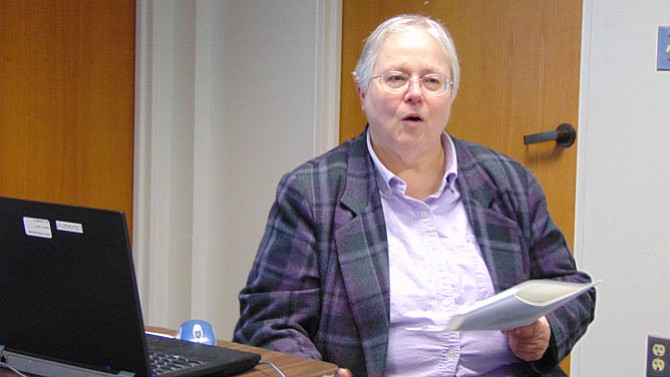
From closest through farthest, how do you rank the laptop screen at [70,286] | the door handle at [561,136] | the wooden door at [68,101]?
the laptop screen at [70,286]
the door handle at [561,136]
the wooden door at [68,101]

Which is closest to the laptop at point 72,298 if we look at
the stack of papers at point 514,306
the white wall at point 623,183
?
the stack of papers at point 514,306

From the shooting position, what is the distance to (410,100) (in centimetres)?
171

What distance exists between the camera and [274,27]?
125 inches

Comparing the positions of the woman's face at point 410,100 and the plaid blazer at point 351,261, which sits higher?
the woman's face at point 410,100

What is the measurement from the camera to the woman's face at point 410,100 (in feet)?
5.64

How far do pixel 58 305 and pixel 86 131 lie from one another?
2.00m

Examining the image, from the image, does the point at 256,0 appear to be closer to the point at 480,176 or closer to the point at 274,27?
the point at 274,27

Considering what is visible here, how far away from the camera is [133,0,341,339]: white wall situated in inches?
122

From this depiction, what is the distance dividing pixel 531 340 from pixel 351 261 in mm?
348

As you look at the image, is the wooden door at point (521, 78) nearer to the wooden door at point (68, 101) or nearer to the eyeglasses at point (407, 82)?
the eyeglasses at point (407, 82)

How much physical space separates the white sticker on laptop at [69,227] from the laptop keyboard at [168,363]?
20cm

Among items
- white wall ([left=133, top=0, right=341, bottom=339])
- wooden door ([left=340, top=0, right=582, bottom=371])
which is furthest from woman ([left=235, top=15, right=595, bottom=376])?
white wall ([left=133, top=0, right=341, bottom=339])

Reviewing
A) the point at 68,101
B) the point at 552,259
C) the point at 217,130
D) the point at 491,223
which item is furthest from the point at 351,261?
the point at 217,130

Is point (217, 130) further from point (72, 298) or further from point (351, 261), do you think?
point (72, 298)
